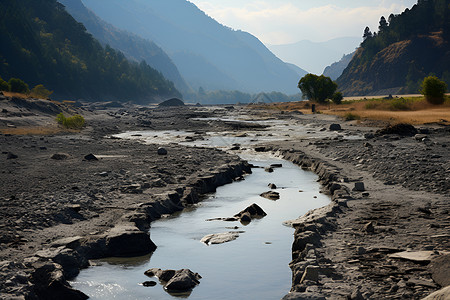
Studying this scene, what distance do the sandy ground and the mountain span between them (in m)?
138

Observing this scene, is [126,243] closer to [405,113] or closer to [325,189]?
[325,189]

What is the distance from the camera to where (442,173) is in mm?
19391

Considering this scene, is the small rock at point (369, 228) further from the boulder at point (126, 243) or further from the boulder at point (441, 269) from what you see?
the boulder at point (126, 243)

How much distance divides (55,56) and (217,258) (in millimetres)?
148433

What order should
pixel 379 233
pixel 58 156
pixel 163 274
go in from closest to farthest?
1. pixel 163 274
2. pixel 379 233
3. pixel 58 156

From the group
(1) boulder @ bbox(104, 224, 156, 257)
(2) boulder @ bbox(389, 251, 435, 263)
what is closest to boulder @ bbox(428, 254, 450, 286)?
(2) boulder @ bbox(389, 251, 435, 263)

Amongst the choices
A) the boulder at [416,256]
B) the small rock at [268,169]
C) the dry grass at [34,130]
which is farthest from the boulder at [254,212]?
the dry grass at [34,130]

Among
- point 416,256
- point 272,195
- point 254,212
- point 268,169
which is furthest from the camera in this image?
point 268,169

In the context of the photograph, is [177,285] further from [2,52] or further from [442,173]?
[2,52]

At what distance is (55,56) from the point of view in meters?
147

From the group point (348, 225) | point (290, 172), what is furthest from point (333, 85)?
point (348, 225)

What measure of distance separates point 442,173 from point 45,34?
15882 centimetres

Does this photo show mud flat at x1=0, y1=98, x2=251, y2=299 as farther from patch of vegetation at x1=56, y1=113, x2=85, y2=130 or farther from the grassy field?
the grassy field

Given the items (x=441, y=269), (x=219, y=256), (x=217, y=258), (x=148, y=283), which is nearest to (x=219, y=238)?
(x=219, y=256)
